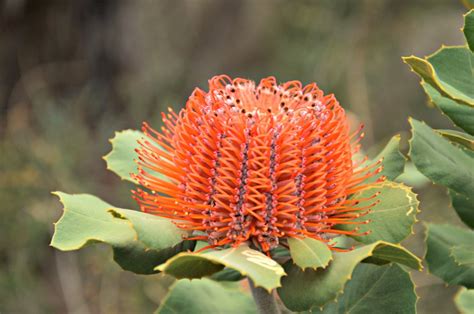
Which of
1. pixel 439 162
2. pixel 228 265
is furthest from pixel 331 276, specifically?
pixel 439 162

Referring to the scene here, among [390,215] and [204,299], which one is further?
[204,299]

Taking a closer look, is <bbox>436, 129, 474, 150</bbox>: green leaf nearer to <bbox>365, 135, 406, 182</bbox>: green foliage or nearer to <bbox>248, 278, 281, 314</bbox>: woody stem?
<bbox>365, 135, 406, 182</bbox>: green foliage

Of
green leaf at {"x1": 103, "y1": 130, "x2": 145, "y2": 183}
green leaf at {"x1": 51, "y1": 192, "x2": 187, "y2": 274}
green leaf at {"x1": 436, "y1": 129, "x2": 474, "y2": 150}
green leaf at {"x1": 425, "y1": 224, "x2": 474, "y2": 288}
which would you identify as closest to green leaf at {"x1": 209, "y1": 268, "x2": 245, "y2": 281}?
green leaf at {"x1": 51, "y1": 192, "x2": 187, "y2": 274}

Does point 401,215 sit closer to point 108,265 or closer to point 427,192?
point 108,265

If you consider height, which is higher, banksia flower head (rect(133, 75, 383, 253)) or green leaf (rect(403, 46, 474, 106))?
green leaf (rect(403, 46, 474, 106))

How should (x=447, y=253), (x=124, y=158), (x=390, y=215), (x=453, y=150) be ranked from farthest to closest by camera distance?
(x=124, y=158) → (x=447, y=253) → (x=453, y=150) → (x=390, y=215)

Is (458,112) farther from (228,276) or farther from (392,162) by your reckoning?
(228,276)

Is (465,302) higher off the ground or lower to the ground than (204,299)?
lower
